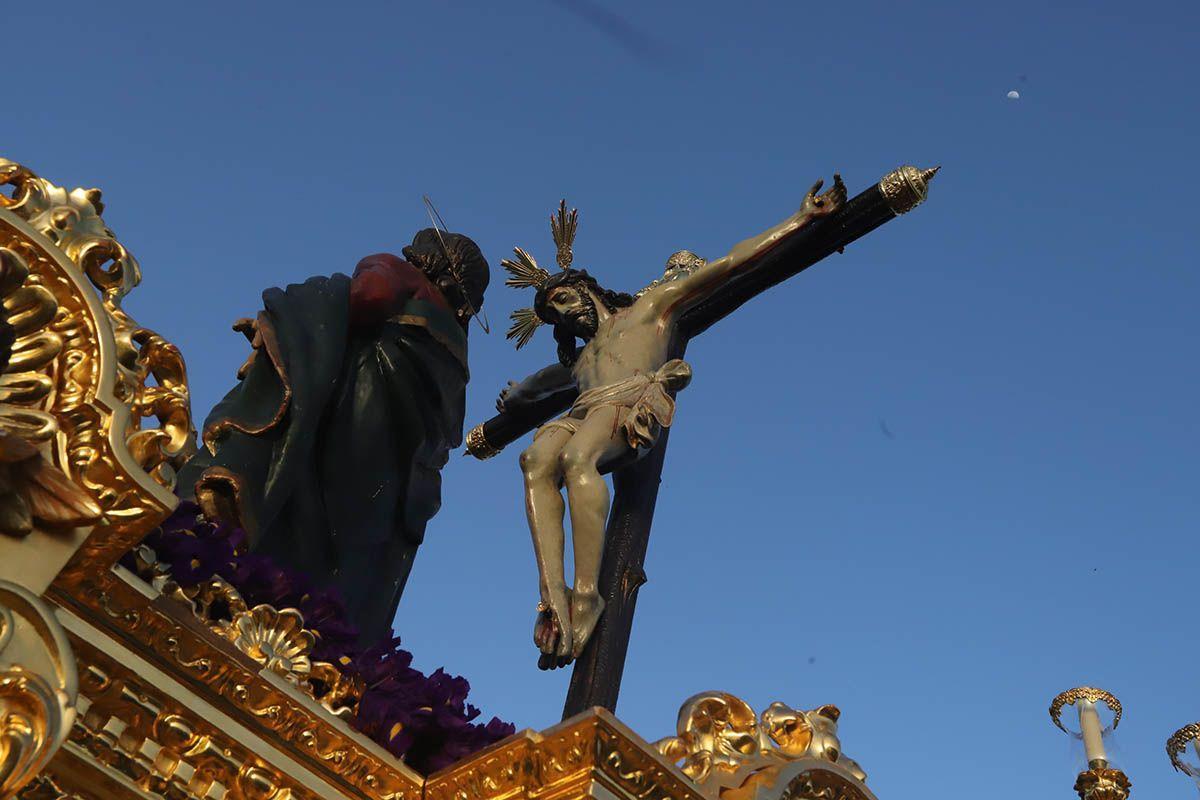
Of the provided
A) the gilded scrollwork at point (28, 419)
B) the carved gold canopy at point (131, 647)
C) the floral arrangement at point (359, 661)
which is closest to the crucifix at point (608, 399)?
the floral arrangement at point (359, 661)

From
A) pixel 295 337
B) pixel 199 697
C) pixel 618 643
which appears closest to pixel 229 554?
pixel 199 697

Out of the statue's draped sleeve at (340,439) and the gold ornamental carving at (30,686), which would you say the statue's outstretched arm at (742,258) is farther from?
the gold ornamental carving at (30,686)

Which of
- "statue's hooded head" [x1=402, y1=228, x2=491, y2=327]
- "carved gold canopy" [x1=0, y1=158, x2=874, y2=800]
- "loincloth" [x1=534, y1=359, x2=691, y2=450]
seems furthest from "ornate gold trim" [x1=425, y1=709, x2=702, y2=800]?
"statue's hooded head" [x1=402, y1=228, x2=491, y2=327]

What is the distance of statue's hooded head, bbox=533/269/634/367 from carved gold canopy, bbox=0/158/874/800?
8.40 ft

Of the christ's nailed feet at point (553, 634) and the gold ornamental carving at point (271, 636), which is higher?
the christ's nailed feet at point (553, 634)

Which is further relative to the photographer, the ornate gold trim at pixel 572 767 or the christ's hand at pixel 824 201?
the christ's hand at pixel 824 201

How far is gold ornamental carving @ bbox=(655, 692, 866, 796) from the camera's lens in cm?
481

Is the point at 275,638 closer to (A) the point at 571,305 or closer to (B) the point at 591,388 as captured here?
(B) the point at 591,388

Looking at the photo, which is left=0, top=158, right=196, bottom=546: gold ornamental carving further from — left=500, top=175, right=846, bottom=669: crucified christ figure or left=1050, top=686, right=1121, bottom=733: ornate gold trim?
left=1050, top=686, right=1121, bottom=733: ornate gold trim

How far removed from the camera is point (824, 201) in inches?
290

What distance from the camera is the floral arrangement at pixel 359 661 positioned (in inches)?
184

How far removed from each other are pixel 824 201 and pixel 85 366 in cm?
388

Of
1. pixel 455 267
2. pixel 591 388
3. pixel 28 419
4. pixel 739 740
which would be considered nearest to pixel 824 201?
pixel 591 388

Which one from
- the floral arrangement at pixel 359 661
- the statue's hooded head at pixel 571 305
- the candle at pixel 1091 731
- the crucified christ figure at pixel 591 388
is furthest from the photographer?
the candle at pixel 1091 731
